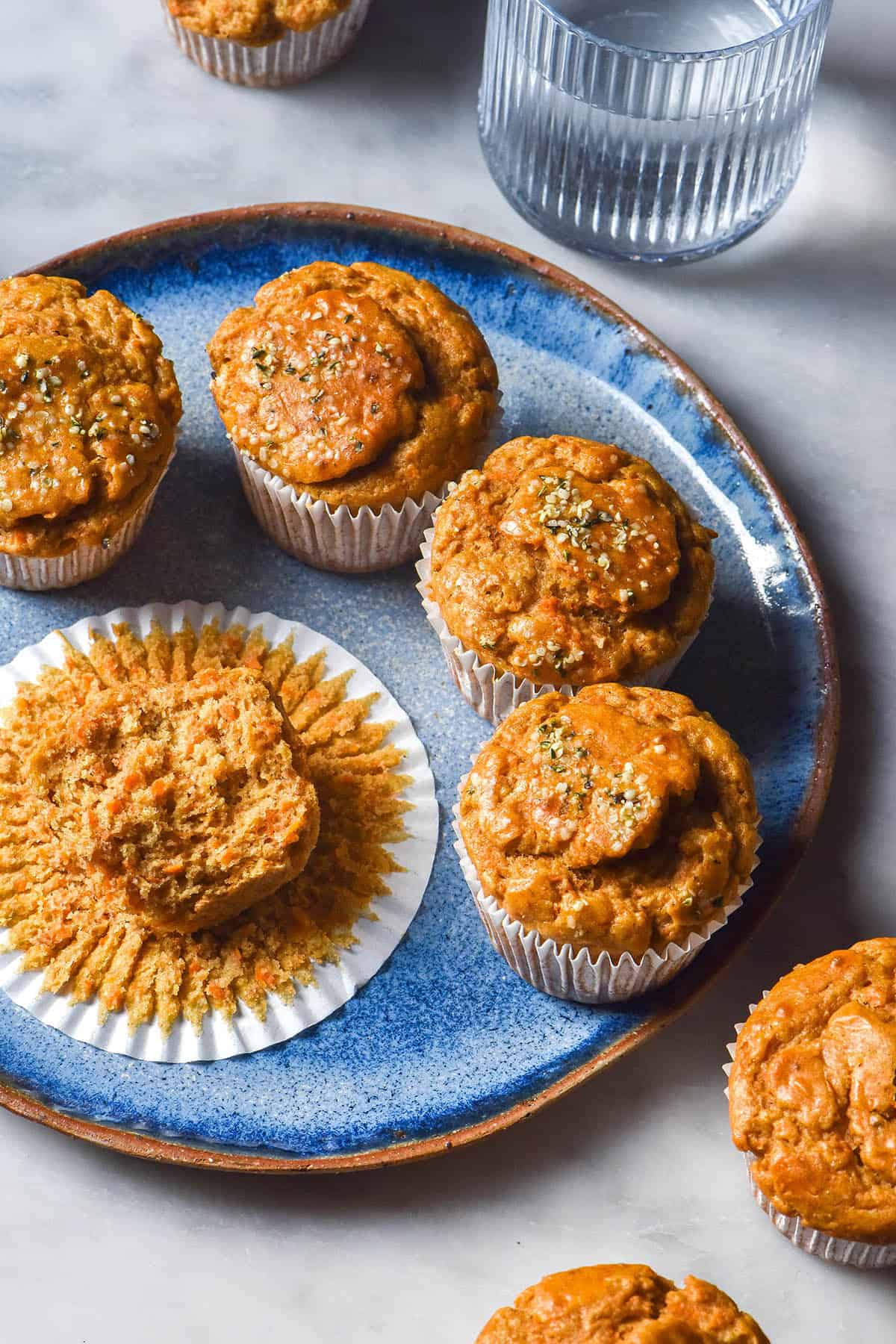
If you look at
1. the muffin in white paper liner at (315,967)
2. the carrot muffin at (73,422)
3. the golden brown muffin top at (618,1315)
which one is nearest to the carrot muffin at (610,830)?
the muffin in white paper liner at (315,967)

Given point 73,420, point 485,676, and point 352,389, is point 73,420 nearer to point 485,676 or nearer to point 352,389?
point 352,389

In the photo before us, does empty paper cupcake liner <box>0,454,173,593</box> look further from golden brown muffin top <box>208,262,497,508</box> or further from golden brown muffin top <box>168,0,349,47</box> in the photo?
golden brown muffin top <box>168,0,349,47</box>

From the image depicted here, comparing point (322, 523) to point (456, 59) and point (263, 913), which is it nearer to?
point (263, 913)

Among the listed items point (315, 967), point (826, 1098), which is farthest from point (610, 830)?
point (315, 967)

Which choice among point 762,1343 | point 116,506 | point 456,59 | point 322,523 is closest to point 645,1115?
point 762,1343

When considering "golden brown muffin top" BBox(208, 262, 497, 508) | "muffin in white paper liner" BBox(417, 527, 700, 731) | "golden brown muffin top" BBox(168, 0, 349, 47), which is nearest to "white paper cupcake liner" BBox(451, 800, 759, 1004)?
"muffin in white paper liner" BBox(417, 527, 700, 731)

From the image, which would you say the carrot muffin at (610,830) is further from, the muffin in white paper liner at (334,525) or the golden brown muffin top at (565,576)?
the muffin in white paper liner at (334,525)

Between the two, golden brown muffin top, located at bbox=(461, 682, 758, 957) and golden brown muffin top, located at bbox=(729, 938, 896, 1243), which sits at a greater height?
golden brown muffin top, located at bbox=(461, 682, 758, 957)
